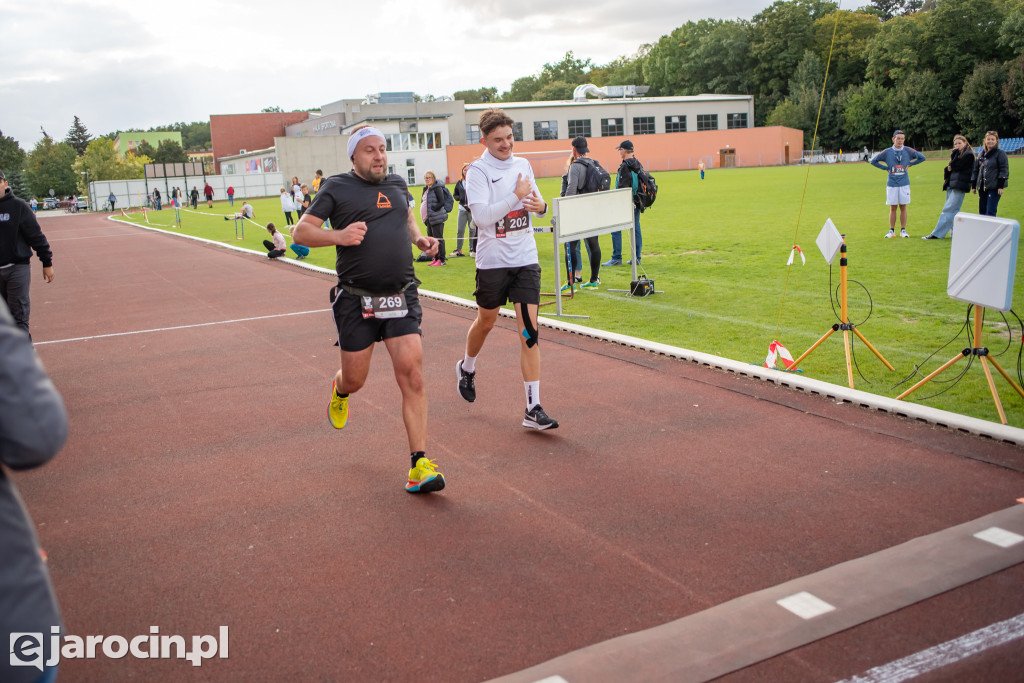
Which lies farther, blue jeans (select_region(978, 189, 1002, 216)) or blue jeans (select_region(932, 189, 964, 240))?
blue jeans (select_region(932, 189, 964, 240))

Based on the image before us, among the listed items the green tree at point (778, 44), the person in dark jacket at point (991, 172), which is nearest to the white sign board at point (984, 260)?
the person in dark jacket at point (991, 172)

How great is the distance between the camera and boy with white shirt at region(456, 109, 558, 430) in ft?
19.7

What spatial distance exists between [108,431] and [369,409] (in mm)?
2158

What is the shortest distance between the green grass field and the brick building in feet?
324

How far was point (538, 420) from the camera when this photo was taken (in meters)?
6.29

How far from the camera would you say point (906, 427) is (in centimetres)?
593

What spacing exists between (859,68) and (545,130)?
33192 millimetres

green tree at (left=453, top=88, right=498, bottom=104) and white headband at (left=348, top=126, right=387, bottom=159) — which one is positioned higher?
green tree at (left=453, top=88, right=498, bottom=104)

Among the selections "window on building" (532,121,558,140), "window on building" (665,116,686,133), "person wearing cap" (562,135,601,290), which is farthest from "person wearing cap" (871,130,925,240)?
"window on building" (665,116,686,133)

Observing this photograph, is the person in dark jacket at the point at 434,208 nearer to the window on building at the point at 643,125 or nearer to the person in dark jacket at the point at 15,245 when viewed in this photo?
the person in dark jacket at the point at 15,245

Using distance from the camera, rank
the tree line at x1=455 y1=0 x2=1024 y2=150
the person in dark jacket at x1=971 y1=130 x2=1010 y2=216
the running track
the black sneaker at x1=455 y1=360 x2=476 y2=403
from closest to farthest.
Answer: the running track, the black sneaker at x1=455 y1=360 x2=476 y2=403, the person in dark jacket at x1=971 y1=130 x2=1010 y2=216, the tree line at x1=455 y1=0 x2=1024 y2=150

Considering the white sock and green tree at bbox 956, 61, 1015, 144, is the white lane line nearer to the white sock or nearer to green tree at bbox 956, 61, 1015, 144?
the white sock

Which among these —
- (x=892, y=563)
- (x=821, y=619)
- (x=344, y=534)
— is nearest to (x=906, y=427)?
(x=892, y=563)

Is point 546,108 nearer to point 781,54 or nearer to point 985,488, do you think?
point 781,54
